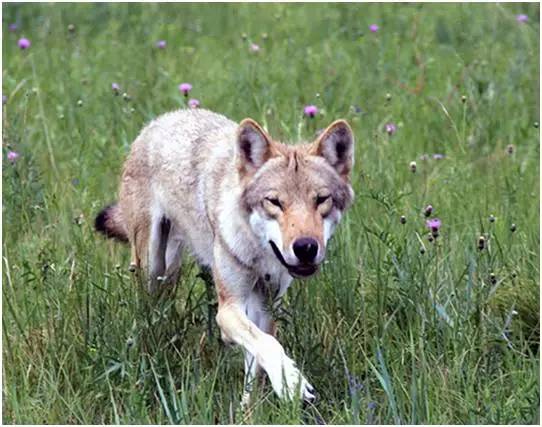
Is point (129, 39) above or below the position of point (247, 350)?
above

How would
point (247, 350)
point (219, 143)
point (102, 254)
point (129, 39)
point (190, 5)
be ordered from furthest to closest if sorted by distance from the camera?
point (190, 5), point (129, 39), point (102, 254), point (219, 143), point (247, 350)

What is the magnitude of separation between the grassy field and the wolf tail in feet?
0.22

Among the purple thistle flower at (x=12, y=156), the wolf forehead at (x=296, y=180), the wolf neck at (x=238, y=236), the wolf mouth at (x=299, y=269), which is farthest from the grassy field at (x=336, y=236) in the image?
the wolf mouth at (x=299, y=269)

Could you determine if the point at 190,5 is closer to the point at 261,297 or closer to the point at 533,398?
the point at 261,297

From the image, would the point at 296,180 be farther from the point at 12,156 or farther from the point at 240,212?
the point at 12,156

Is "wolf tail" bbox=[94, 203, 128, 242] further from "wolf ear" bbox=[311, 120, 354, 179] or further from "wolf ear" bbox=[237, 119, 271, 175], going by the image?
"wolf ear" bbox=[311, 120, 354, 179]

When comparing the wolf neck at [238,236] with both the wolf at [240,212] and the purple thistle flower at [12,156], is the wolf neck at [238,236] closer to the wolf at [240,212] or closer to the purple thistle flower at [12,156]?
the wolf at [240,212]

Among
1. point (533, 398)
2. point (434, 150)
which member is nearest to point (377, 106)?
point (434, 150)

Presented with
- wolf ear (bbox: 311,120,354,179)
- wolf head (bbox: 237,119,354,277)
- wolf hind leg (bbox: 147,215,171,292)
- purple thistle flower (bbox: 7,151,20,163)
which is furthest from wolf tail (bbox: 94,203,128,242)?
wolf ear (bbox: 311,120,354,179)

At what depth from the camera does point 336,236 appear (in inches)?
241

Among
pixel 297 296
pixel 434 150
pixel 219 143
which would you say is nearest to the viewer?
pixel 297 296

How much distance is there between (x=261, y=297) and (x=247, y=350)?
1.54 feet

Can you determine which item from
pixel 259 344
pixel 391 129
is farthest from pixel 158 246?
pixel 391 129

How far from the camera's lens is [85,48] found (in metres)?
10.2
